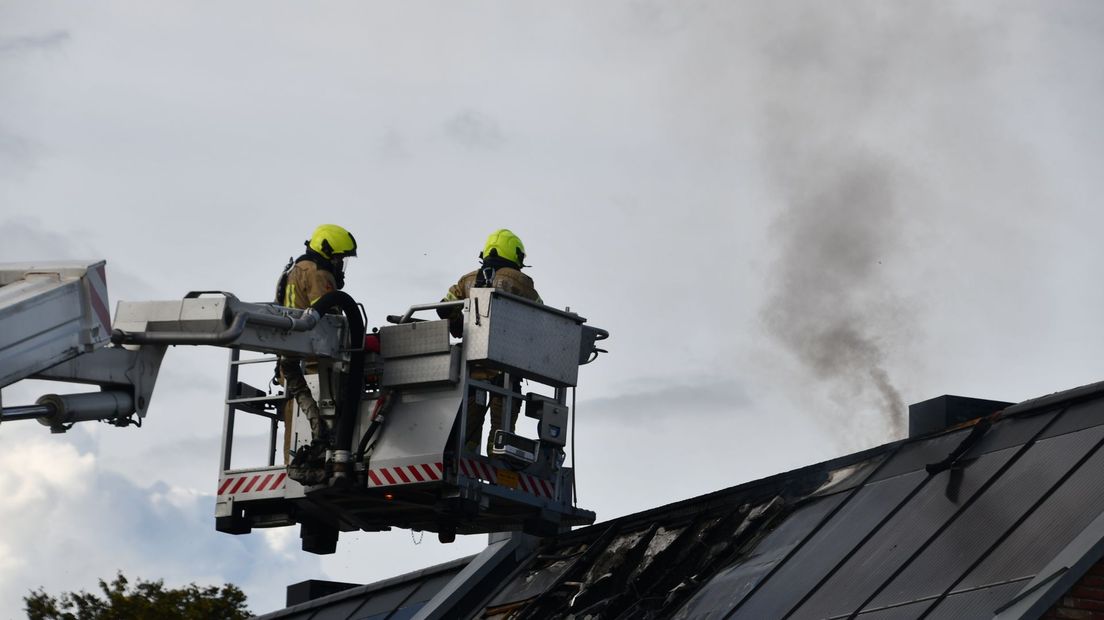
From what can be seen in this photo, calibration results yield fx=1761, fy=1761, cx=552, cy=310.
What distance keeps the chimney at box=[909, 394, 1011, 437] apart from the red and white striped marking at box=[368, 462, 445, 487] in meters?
4.27

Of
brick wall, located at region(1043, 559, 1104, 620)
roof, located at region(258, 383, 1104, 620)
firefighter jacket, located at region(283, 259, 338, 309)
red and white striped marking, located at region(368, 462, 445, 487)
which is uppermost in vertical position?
firefighter jacket, located at region(283, 259, 338, 309)

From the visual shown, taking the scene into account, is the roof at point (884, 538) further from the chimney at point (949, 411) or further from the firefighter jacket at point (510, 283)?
the firefighter jacket at point (510, 283)

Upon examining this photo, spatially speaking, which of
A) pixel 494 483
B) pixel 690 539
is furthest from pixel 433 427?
pixel 690 539

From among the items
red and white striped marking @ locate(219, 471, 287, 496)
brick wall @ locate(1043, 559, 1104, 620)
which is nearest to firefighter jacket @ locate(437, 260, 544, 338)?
red and white striped marking @ locate(219, 471, 287, 496)

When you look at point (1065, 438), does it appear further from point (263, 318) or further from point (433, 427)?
point (263, 318)

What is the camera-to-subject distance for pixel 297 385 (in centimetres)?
1546

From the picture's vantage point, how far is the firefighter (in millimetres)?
15641

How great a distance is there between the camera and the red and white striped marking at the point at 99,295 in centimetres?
1265

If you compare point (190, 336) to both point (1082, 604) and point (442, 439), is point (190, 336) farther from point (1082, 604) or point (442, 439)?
point (1082, 604)

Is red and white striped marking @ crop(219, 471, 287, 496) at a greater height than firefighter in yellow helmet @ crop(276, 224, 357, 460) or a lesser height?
lesser

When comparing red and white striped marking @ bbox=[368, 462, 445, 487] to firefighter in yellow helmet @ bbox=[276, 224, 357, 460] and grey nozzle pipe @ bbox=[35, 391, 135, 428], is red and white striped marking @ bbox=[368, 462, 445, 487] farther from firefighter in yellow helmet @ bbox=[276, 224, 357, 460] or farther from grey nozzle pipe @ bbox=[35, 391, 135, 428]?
grey nozzle pipe @ bbox=[35, 391, 135, 428]

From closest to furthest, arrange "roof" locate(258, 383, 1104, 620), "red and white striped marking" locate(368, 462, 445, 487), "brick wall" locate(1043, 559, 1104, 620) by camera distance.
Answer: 1. "brick wall" locate(1043, 559, 1104, 620)
2. "roof" locate(258, 383, 1104, 620)
3. "red and white striped marking" locate(368, 462, 445, 487)

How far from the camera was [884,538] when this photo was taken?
1416 centimetres

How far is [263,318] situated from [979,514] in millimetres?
5858
